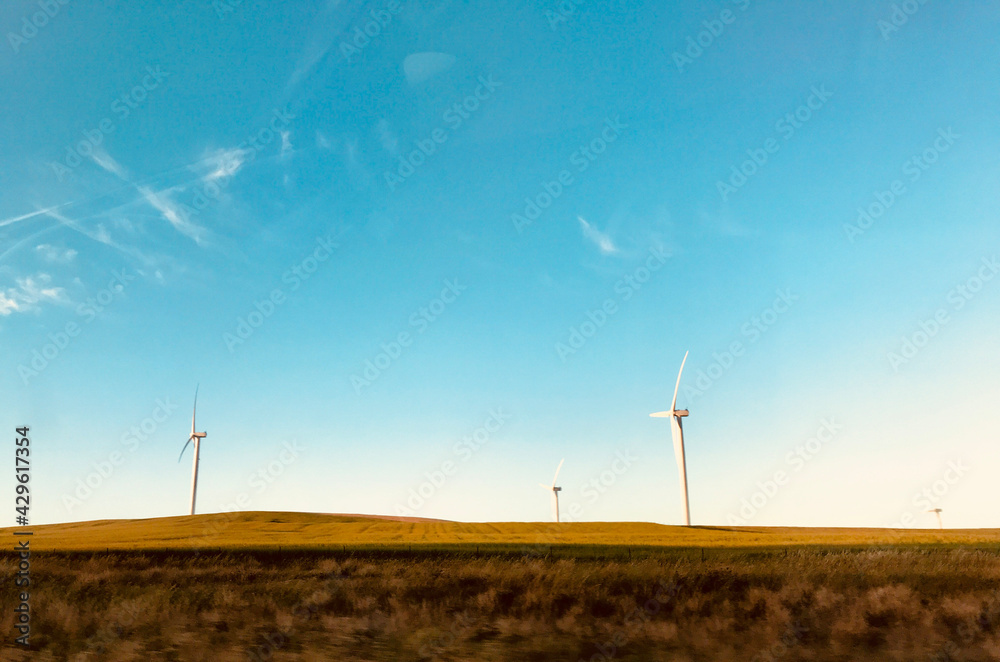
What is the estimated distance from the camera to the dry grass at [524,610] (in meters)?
13.8

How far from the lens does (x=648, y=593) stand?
20.2m

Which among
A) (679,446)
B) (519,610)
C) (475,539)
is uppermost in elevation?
(679,446)

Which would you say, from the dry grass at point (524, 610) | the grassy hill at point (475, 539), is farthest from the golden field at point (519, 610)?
the grassy hill at point (475, 539)

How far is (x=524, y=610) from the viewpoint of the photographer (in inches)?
720

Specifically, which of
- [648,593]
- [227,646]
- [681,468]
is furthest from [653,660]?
[681,468]

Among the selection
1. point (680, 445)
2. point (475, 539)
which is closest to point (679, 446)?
point (680, 445)

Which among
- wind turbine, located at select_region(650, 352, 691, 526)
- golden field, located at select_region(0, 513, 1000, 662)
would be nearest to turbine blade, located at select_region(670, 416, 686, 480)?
wind turbine, located at select_region(650, 352, 691, 526)

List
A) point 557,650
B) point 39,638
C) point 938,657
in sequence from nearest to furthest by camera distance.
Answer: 1. point 938,657
2. point 557,650
3. point 39,638

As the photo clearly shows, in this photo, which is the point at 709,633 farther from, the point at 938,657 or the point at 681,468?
the point at 681,468

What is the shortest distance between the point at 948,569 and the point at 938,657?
1368 cm

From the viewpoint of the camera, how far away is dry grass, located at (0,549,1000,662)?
13.8 m

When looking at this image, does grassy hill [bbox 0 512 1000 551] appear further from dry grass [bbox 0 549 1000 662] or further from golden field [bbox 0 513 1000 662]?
dry grass [bbox 0 549 1000 662]

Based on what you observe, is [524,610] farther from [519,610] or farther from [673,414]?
[673,414]

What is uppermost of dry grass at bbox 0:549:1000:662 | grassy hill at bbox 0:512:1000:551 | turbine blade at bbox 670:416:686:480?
turbine blade at bbox 670:416:686:480
